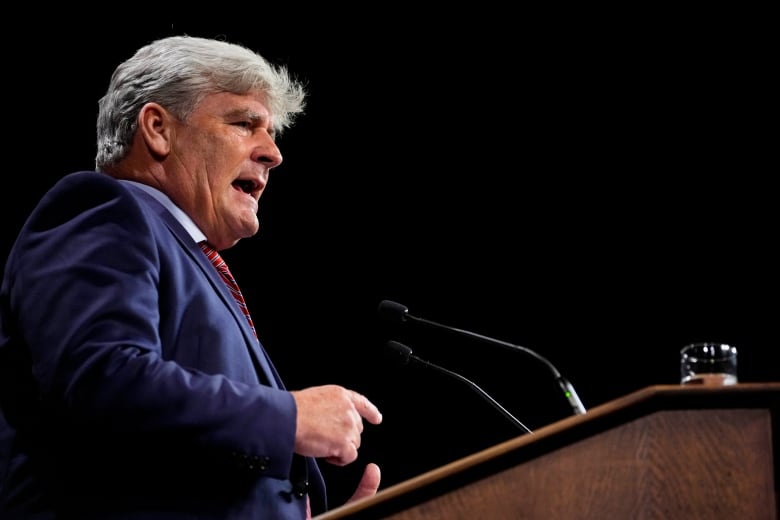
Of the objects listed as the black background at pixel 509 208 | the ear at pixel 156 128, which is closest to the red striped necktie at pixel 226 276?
the ear at pixel 156 128

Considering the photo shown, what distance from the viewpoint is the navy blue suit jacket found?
142 centimetres

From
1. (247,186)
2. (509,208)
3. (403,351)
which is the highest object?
(247,186)

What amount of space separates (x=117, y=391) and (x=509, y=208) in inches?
116

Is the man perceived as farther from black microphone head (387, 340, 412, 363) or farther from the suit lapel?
black microphone head (387, 340, 412, 363)

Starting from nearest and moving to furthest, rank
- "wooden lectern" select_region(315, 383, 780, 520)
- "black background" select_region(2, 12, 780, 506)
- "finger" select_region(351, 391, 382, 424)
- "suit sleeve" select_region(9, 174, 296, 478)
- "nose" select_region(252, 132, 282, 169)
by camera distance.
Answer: "wooden lectern" select_region(315, 383, 780, 520)
"suit sleeve" select_region(9, 174, 296, 478)
"finger" select_region(351, 391, 382, 424)
"nose" select_region(252, 132, 282, 169)
"black background" select_region(2, 12, 780, 506)

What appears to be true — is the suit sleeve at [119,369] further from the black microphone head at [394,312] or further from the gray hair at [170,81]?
the black microphone head at [394,312]

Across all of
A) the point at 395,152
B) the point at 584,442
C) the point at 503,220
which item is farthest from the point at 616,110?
the point at 584,442

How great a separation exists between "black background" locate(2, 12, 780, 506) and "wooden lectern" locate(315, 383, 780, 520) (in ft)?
9.26

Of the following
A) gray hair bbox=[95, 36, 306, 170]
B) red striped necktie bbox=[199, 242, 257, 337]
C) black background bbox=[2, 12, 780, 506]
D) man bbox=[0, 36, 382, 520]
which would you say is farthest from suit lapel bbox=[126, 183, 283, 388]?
black background bbox=[2, 12, 780, 506]

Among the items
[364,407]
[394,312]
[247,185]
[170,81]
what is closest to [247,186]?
[247,185]

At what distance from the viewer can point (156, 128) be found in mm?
2076

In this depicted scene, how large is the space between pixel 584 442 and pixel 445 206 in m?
3.02

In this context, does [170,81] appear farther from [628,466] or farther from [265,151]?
[628,466]

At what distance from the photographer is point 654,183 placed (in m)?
3.95
